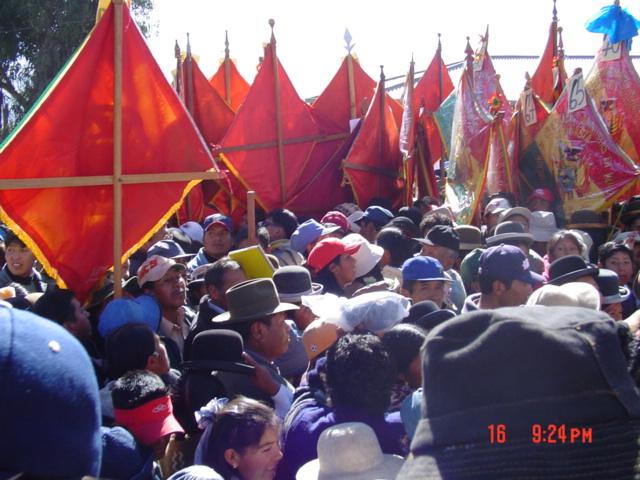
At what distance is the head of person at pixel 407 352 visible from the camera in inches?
102

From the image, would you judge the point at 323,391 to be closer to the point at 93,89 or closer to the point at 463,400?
the point at 463,400

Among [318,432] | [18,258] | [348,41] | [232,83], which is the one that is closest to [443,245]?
[318,432]

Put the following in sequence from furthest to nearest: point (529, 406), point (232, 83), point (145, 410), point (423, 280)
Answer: point (232, 83) → point (423, 280) → point (145, 410) → point (529, 406)

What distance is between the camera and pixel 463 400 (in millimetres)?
950

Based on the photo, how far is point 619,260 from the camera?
4816 mm

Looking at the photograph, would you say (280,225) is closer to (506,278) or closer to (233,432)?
(506,278)

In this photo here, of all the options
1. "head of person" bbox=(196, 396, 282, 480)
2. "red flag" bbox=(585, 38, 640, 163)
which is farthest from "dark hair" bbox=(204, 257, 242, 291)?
"red flag" bbox=(585, 38, 640, 163)

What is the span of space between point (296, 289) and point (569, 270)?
57.3 inches

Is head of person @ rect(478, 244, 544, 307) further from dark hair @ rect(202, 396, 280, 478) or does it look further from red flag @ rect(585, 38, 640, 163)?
red flag @ rect(585, 38, 640, 163)

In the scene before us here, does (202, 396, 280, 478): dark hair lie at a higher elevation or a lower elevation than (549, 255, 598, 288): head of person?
lower

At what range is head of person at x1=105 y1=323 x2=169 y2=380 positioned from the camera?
2.95m

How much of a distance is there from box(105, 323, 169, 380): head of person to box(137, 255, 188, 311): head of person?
2.78ft

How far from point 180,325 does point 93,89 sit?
1493 millimetres

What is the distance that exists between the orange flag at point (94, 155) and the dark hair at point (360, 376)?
221cm
